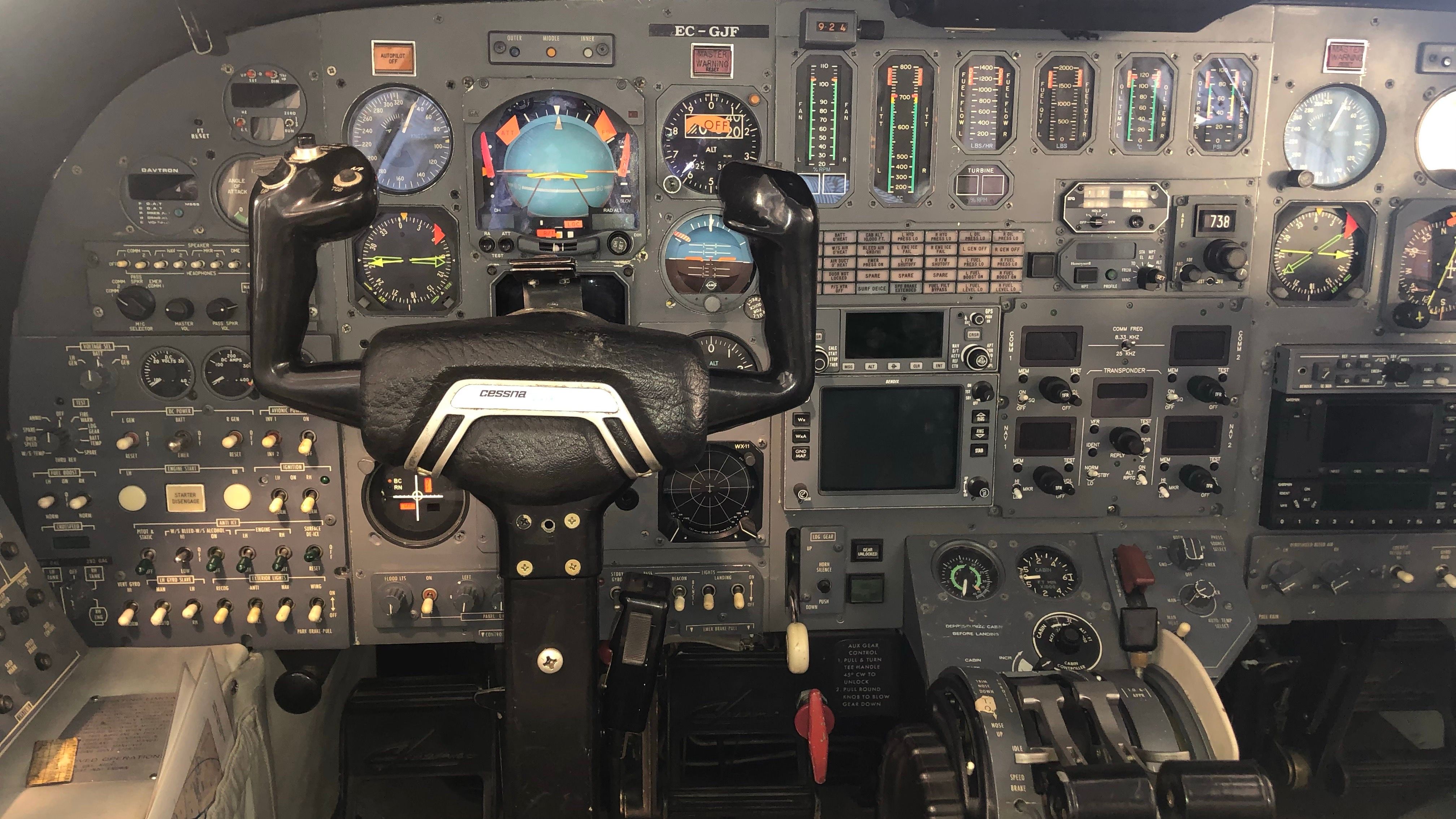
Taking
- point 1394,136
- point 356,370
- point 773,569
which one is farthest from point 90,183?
point 1394,136

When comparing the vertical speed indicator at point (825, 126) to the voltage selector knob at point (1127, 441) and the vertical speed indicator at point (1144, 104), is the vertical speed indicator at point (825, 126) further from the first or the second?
the voltage selector knob at point (1127, 441)

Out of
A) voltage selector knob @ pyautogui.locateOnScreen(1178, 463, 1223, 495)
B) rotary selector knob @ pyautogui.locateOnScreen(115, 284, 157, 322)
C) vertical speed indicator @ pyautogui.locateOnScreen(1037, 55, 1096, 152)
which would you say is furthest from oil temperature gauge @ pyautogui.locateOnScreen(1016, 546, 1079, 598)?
rotary selector knob @ pyautogui.locateOnScreen(115, 284, 157, 322)

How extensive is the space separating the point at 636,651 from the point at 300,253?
1.13m

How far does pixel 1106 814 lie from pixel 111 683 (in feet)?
8.33

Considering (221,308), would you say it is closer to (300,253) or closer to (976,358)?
(300,253)

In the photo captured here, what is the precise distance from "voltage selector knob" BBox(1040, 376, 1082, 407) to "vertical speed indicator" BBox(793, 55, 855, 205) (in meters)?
0.86

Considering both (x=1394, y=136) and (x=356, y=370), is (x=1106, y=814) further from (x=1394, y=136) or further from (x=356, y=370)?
(x=1394, y=136)

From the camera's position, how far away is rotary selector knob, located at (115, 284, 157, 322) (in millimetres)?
2539

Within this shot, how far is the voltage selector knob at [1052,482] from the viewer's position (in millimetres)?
2779

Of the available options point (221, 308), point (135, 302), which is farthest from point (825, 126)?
point (135, 302)

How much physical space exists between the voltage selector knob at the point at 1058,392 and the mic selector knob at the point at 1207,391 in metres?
0.36

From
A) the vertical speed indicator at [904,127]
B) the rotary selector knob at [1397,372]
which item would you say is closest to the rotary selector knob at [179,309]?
the vertical speed indicator at [904,127]

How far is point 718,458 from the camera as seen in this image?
2.76 m

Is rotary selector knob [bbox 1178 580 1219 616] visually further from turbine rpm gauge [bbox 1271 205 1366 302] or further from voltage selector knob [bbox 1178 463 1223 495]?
turbine rpm gauge [bbox 1271 205 1366 302]
